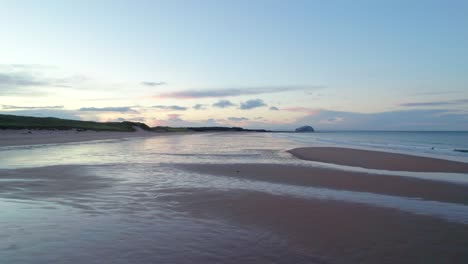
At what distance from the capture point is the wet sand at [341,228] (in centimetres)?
581

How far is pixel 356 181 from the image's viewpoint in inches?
559

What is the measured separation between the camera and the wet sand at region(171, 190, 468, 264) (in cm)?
581

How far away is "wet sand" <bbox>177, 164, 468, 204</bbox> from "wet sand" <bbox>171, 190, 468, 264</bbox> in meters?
3.28

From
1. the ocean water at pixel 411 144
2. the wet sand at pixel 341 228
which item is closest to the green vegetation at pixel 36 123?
A: the ocean water at pixel 411 144

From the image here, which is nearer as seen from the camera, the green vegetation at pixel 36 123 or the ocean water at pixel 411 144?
the ocean water at pixel 411 144

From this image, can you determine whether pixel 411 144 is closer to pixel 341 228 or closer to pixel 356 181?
pixel 356 181

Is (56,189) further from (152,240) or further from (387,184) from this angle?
(387,184)

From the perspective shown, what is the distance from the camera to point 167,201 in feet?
31.1

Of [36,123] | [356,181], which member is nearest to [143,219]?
[356,181]

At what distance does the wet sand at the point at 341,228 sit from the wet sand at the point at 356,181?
328 centimetres

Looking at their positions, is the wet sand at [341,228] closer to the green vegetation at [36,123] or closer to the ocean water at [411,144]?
the ocean water at [411,144]

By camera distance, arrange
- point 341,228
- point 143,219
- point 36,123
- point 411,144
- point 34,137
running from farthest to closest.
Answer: point 36,123 → point 411,144 → point 34,137 → point 143,219 → point 341,228

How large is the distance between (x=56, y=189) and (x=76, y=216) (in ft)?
13.0

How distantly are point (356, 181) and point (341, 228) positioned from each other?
7.53 metres
